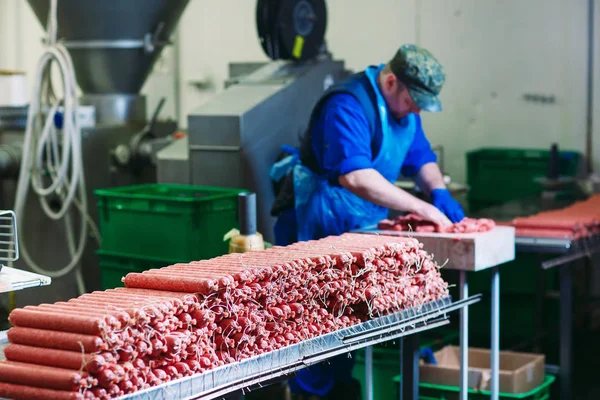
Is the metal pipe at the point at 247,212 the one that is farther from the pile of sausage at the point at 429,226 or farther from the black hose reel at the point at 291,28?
the black hose reel at the point at 291,28

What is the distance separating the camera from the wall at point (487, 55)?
18.6 feet

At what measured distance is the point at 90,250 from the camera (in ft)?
17.9

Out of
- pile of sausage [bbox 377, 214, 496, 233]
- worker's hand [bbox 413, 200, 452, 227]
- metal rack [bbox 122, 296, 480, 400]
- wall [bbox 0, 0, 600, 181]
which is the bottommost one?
metal rack [bbox 122, 296, 480, 400]

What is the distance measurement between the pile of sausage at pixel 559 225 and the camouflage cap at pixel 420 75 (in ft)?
2.47

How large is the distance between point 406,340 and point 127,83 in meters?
3.17

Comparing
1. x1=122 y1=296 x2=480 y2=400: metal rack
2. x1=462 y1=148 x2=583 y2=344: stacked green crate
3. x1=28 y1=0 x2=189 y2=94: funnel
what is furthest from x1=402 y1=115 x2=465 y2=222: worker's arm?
x1=28 y1=0 x2=189 y2=94: funnel

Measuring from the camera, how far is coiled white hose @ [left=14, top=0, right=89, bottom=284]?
454 cm

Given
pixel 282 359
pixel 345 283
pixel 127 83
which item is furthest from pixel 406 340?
pixel 127 83

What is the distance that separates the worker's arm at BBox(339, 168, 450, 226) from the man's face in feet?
1.14

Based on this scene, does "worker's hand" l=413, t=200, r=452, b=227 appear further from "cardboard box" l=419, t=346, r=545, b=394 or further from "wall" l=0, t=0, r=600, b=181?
"wall" l=0, t=0, r=600, b=181

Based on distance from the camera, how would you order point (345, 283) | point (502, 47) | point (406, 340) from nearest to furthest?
point (345, 283)
point (406, 340)
point (502, 47)

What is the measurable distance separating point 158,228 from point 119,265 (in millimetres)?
273

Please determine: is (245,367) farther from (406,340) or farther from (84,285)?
(84,285)

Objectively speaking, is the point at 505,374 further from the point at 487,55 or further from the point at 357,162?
the point at 487,55
